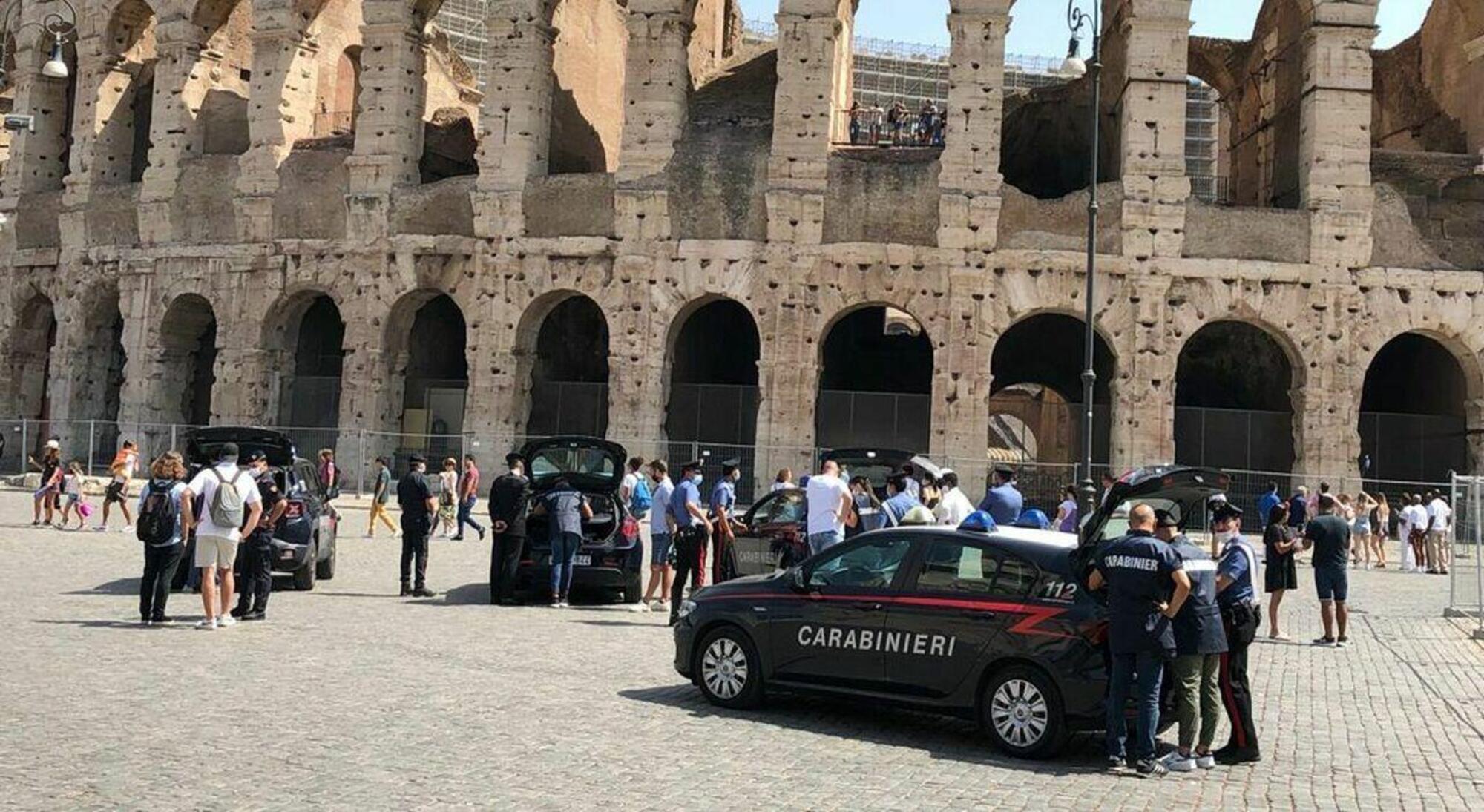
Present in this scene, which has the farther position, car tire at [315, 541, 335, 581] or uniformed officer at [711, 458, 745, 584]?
car tire at [315, 541, 335, 581]

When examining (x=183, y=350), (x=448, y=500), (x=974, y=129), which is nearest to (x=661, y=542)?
(x=448, y=500)

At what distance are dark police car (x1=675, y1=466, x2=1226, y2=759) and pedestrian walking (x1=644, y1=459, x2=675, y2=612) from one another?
399 centimetres

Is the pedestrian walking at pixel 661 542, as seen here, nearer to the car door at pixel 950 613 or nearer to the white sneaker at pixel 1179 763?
the car door at pixel 950 613

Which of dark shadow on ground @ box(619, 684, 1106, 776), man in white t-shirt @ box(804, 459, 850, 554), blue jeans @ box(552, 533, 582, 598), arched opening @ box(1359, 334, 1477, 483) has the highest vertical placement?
arched opening @ box(1359, 334, 1477, 483)

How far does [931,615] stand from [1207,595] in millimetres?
1645

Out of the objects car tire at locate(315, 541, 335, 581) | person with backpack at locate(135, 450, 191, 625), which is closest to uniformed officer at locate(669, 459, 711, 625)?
person with backpack at locate(135, 450, 191, 625)

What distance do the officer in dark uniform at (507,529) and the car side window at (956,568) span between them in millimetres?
5923

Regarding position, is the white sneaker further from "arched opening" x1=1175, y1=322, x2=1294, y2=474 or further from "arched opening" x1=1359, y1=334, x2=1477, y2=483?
"arched opening" x1=1359, y1=334, x2=1477, y2=483

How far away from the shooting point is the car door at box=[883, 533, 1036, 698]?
7762mm

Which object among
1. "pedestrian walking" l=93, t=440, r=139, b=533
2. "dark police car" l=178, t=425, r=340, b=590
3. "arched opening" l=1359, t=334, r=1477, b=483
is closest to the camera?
"dark police car" l=178, t=425, r=340, b=590

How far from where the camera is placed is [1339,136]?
80.3ft

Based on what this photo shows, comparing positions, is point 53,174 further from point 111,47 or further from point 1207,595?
point 1207,595

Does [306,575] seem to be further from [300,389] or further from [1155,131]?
[1155,131]

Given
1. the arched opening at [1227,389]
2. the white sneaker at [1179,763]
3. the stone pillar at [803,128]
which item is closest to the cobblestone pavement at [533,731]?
the white sneaker at [1179,763]
